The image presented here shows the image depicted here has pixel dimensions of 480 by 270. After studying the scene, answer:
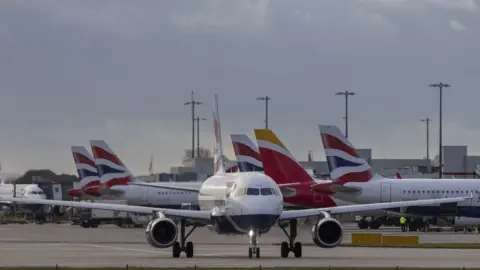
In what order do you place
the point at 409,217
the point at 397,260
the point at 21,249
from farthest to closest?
the point at 409,217
the point at 21,249
the point at 397,260

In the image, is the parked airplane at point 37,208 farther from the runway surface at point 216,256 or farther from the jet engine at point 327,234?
the jet engine at point 327,234

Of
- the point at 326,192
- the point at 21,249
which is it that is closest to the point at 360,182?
the point at 326,192

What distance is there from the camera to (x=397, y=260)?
2238 inches

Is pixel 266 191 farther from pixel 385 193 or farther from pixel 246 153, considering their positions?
pixel 246 153

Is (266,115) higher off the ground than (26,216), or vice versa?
(266,115)

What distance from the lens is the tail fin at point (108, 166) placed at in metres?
134

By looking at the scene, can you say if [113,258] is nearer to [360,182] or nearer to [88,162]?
[360,182]

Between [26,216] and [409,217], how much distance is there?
86520 mm

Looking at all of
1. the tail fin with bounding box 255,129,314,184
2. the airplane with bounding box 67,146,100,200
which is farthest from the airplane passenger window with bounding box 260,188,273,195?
the airplane with bounding box 67,146,100,200

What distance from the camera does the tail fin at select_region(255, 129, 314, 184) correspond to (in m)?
97.9

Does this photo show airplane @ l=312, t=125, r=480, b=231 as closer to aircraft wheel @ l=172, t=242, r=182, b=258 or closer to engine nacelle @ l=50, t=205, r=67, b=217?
aircraft wheel @ l=172, t=242, r=182, b=258

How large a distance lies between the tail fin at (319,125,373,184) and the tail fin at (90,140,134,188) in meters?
37.3

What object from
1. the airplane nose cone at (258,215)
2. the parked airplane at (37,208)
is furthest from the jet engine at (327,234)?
the parked airplane at (37,208)

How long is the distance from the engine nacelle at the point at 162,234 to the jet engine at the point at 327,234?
21.4ft
